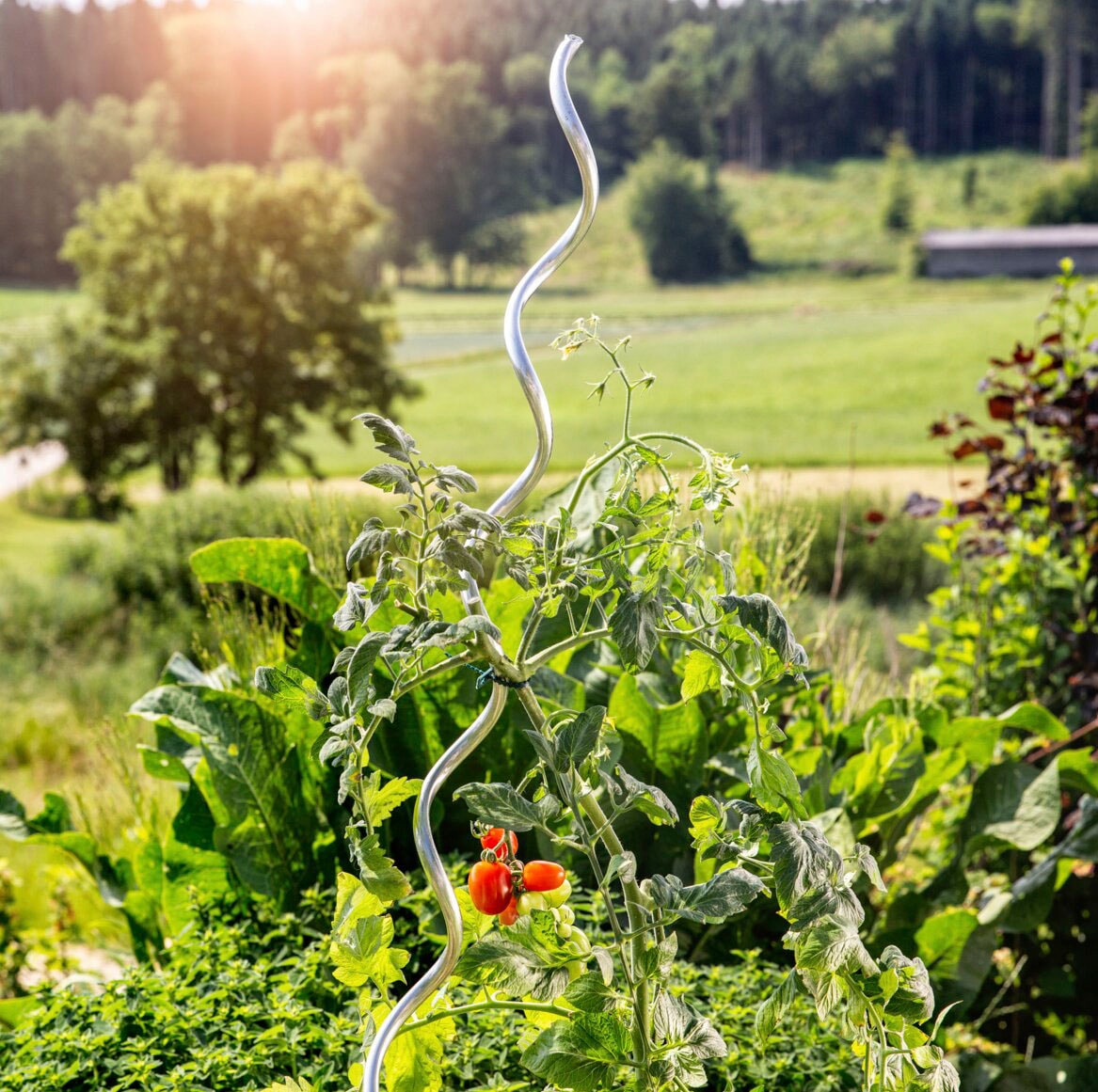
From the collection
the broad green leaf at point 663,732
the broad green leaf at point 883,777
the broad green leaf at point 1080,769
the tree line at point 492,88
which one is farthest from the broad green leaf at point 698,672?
the tree line at point 492,88

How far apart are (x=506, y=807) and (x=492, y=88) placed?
43161 millimetres

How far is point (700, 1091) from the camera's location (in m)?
1.25

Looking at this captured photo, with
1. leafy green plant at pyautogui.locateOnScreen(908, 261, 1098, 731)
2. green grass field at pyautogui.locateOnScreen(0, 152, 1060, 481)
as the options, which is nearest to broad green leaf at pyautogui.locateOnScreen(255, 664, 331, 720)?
leafy green plant at pyautogui.locateOnScreen(908, 261, 1098, 731)

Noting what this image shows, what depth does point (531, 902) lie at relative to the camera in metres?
0.79

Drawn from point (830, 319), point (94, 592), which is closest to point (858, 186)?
point (830, 319)

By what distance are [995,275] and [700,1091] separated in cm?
3308

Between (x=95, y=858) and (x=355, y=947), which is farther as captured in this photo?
(x=95, y=858)

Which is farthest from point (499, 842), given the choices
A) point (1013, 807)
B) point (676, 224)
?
point (676, 224)

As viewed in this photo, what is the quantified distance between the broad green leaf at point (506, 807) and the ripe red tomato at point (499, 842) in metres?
0.09

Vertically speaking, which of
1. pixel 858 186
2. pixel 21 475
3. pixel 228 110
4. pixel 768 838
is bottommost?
pixel 21 475

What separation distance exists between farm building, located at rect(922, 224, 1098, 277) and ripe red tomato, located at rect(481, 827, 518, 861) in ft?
108

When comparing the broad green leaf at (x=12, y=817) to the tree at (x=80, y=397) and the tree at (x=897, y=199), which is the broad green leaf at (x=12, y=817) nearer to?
the tree at (x=80, y=397)

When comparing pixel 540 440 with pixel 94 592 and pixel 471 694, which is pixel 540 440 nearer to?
pixel 471 694

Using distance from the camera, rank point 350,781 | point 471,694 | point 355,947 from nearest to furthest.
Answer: point 350,781 < point 355,947 < point 471,694
